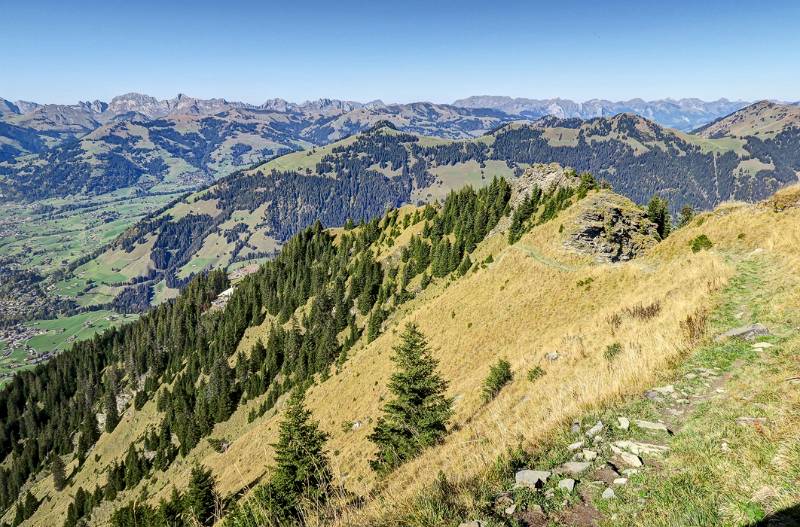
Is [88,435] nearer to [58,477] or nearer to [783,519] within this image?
[58,477]

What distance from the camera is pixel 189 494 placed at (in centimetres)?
4469

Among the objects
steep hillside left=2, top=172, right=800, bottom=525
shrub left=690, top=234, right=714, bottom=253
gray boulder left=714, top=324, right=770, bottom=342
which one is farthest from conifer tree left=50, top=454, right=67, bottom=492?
gray boulder left=714, top=324, right=770, bottom=342

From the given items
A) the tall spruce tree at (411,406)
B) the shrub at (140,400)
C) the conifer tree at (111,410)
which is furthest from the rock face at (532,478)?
the conifer tree at (111,410)

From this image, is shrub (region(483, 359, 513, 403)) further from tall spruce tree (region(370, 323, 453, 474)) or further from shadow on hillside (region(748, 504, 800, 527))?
shadow on hillside (region(748, 504, 800, 527))

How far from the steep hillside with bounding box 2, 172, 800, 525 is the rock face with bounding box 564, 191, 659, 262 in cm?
52

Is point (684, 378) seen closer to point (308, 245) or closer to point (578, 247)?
point (578, 247)

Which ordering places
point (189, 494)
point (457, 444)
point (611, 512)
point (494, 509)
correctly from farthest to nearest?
1. point (189, 494)
2. point (457, 444)
3. point (494, 509)
4. point (611, 512)

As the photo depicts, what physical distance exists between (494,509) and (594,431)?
13.0 ft

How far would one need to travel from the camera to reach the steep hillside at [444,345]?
12664 mm

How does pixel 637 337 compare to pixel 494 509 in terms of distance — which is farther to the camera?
pixel 637 337

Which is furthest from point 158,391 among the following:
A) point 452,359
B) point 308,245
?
point 452,359

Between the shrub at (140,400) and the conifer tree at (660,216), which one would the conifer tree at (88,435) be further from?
the conifer tree at (660,216)

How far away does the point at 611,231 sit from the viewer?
63219 millimetres

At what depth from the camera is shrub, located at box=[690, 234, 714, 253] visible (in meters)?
37.0
